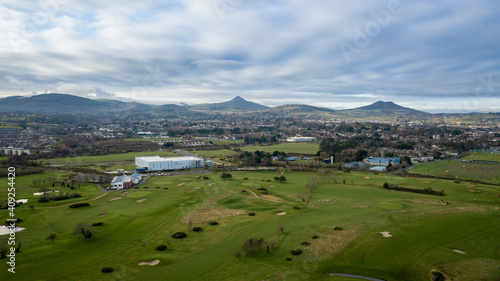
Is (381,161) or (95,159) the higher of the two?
(95,159)

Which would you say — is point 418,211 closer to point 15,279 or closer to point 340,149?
point 15,279

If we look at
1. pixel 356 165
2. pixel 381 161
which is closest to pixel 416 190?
pixel 356 165

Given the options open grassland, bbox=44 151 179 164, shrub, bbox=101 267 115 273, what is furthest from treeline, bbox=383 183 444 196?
open grassland, bbox=44 151 179 164

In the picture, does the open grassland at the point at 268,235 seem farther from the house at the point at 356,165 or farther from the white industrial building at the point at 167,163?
the house at the point at 356,165

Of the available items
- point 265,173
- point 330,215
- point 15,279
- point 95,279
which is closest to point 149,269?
point 95,279

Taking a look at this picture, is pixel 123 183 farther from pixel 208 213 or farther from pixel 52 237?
pixel 52 237

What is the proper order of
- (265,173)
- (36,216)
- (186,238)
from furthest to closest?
(265,173)
(36,216)
(186,238)
